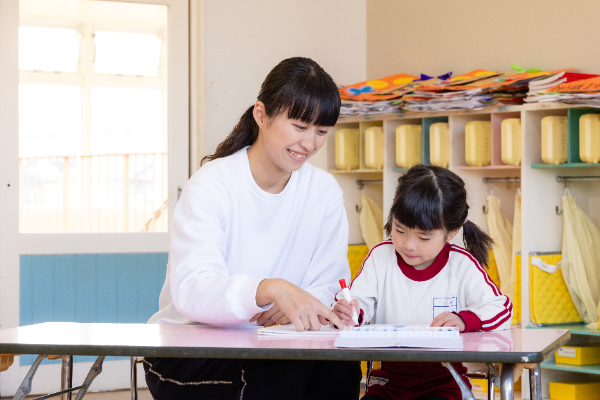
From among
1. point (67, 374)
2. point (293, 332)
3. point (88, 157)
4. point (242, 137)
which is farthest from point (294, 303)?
point (88, 157)

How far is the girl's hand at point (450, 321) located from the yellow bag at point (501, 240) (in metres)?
1.60

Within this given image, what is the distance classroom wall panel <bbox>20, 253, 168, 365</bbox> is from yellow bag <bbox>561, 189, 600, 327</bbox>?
1.98 m

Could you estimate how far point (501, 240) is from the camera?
10.7 ft

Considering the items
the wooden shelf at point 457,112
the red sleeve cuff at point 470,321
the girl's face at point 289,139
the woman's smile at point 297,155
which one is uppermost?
the wooden shelf at point 457,112

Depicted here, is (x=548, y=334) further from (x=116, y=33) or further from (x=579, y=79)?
(x=116, y=33)

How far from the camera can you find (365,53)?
4.34m

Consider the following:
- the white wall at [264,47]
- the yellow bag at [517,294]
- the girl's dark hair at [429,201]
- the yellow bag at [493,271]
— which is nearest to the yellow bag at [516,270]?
the yellow bag at [517,294]

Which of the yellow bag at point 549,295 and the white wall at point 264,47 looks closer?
the yellow bag at point 549,295

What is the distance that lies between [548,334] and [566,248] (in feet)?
5.42

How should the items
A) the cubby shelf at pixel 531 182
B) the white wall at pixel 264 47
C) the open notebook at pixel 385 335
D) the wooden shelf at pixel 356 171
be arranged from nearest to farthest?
the open notebook at pixel 385 335, the cubby shelf at pixel 531 182, the wooden shelf at pixel 356 171, the white wall at pixel 264 47

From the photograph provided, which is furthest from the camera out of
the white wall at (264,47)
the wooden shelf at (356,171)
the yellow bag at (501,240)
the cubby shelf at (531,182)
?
the white wall at (264,47)

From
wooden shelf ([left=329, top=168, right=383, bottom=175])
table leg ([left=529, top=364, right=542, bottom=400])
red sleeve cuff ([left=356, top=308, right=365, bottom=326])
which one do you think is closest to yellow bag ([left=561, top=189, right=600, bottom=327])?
wooden shelf ([left=329, top=168, right=383, bottom=175])

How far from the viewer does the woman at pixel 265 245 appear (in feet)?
4.84

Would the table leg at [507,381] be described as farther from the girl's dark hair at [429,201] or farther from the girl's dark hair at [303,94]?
the girl's dark hair at [303,94]
